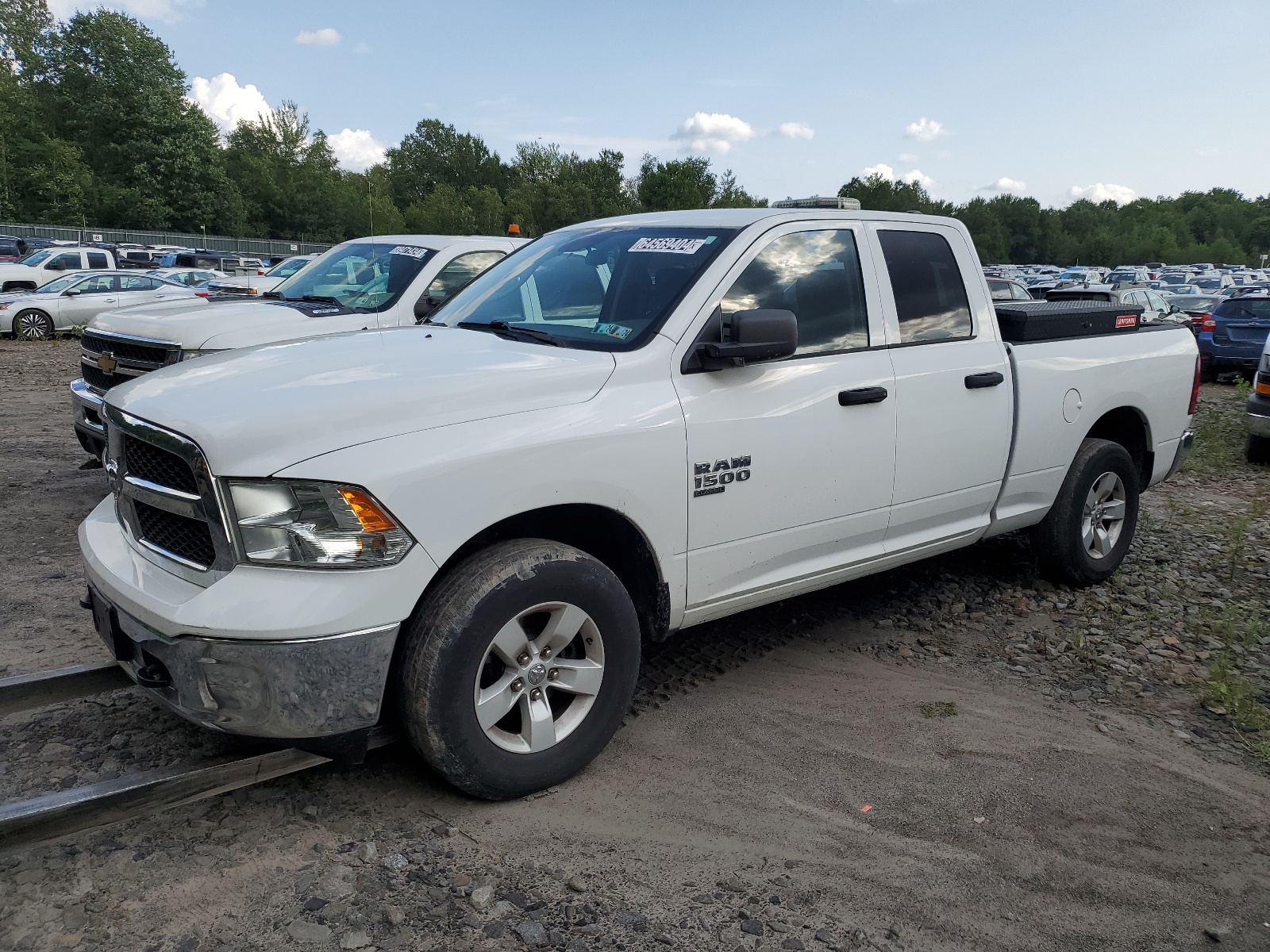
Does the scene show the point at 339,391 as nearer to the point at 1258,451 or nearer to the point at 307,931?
the point at 307,931

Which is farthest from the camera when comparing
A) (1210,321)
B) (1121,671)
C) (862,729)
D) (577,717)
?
(1210,321)

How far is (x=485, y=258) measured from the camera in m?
7.92

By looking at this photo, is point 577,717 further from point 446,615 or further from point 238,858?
point 238,858

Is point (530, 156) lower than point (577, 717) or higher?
higher

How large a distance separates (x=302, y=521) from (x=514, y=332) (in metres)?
1.46

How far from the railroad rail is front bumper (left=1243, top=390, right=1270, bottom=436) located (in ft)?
32.1

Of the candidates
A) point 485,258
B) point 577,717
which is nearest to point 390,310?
point 485,258

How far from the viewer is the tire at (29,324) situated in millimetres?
Answer: 19906

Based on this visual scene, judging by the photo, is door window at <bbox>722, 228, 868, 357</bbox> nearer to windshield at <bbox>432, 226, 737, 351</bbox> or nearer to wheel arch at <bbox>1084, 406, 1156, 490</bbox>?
windshield at <bbox>432, 226, 737, 351</bbox>

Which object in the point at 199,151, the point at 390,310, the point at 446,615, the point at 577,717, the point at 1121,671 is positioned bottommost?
the point at 1121,671

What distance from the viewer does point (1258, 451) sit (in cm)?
1029

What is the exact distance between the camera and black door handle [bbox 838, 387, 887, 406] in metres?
4.16

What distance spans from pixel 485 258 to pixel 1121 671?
5353 millimetres

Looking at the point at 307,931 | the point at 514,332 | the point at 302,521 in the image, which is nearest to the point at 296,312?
the point at 514,332
